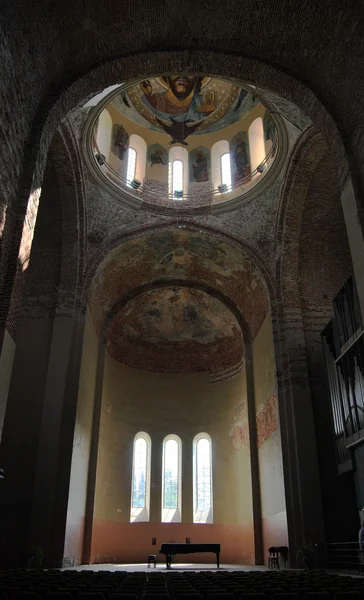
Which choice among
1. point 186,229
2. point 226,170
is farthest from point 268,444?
point 226,170

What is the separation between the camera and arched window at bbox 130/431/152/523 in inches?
771

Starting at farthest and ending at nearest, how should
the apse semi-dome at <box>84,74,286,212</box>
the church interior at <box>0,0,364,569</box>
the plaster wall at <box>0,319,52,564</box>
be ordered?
the apse semi-dome at <box>84,74,286,212</box> < the plaster wall at <box>0,319,52,564</box> < the church interior at <box>0,0,364,569</box>

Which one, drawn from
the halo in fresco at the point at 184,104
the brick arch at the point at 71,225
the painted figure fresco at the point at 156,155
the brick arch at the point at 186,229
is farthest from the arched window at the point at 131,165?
the brick arch at the point at 71,225

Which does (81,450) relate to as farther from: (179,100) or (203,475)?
(179,100)

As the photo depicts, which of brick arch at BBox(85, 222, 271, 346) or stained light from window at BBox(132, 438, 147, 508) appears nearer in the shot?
brick arch at BBox(85, 222, 271, 346)

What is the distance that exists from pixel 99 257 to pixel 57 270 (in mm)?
1497

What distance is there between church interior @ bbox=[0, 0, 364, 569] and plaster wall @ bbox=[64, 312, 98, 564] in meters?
0.16

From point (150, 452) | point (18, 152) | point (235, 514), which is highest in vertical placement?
point (18, 152)

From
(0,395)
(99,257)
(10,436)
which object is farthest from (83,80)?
(10,436)

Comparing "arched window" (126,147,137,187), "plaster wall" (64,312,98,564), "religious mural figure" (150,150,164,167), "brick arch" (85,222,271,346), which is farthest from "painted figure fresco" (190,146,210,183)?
"plaster wall" (64,312,98,564)

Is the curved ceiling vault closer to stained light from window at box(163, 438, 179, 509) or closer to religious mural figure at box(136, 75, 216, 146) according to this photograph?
stained light from window at box(163, 438, 179, 509)

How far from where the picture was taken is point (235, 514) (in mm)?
19047

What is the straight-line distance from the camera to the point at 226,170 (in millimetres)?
18828

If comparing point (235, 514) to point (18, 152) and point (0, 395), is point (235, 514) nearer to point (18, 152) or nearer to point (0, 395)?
point (0, 395)
